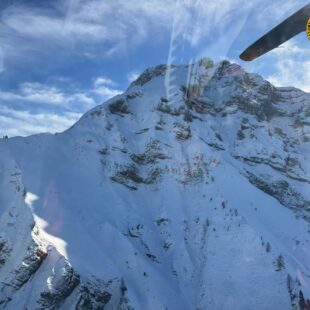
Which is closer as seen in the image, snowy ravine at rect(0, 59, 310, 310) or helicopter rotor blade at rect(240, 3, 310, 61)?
helicopter rotor blade at rect(240, 3, 310, 61)

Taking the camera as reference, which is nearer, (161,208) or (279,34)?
(279,34)

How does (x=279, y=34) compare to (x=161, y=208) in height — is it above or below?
below

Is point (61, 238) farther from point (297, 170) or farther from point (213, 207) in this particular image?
point (297, 170)

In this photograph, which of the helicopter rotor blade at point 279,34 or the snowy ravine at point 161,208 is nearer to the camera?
the helicopter rotor blade at point 279,34
